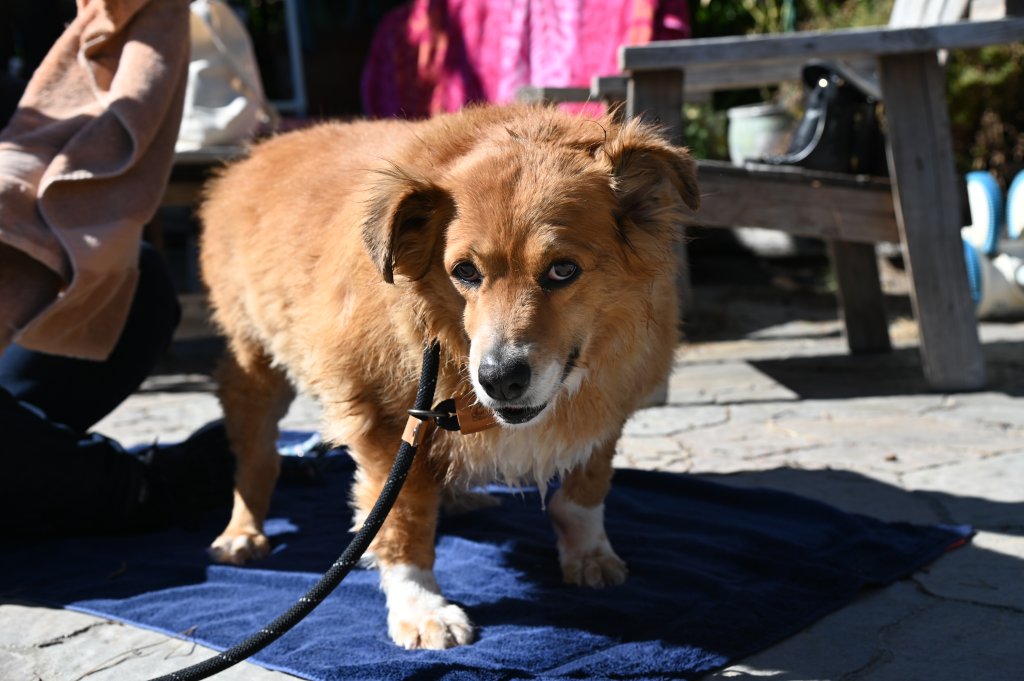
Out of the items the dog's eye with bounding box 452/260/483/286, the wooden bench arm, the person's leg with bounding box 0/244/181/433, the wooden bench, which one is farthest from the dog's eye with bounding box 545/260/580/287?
the wooden bench arm

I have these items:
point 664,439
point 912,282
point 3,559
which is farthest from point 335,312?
point 912,282

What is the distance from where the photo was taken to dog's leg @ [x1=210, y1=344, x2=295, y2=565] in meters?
3.74

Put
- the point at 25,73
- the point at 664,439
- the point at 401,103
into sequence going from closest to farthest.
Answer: the point at 664,439
the point at 25,73
the point at 401,103

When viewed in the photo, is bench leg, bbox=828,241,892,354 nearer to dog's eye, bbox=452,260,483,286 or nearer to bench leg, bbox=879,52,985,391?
bench leg, bbox=879,52,985,391

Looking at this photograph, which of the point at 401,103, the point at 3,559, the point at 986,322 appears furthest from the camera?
the point at 401,103

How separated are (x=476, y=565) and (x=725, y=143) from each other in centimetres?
710

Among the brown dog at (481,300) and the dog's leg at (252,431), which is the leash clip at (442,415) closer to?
the brown dog at (481,300)

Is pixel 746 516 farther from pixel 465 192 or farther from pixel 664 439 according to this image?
pixel 465 192

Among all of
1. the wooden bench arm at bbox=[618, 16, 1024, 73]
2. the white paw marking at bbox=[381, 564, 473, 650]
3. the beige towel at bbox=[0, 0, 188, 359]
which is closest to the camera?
the white paw marking at bbox=[381, 564, 473, 650]

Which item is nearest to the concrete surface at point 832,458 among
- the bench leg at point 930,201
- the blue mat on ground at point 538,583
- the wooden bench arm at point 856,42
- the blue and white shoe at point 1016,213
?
the blue mat on ground at point 538,583

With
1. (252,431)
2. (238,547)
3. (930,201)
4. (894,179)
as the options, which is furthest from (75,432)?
(930,201)

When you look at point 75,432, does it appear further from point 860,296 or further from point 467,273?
point 860,296

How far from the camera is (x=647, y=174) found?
2.79m

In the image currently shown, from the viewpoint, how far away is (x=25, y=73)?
8.06 m
